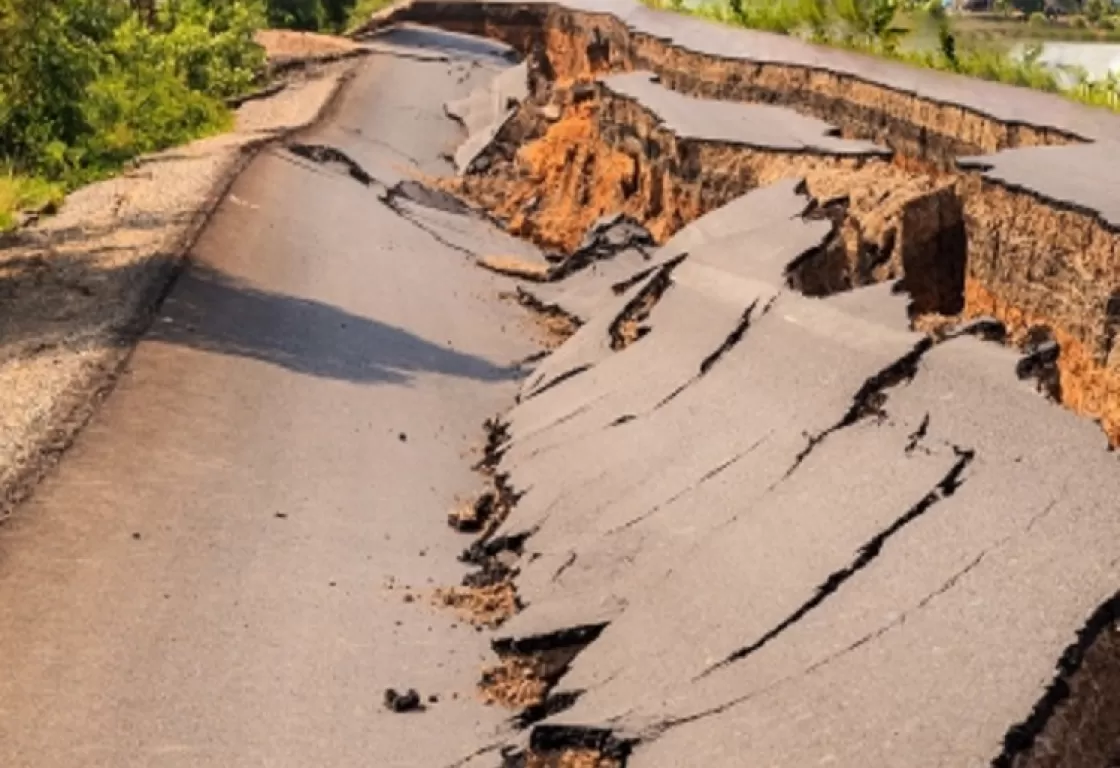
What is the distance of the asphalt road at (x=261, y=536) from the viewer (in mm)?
6629

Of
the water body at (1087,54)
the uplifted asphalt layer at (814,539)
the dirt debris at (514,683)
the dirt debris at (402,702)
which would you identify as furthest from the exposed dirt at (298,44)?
the dirt debris at (402,702)

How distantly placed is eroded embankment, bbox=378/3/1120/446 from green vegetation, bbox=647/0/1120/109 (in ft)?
5.05

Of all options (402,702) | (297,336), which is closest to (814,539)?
(402,702)

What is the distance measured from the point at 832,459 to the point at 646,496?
1.08 m

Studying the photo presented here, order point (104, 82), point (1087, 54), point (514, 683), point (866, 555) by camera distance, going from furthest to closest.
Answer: point (1087, 54) < point (104, 82) < point (514, 683) < point (866, 555)

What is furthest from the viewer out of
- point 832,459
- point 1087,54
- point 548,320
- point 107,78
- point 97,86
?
point 1087,54

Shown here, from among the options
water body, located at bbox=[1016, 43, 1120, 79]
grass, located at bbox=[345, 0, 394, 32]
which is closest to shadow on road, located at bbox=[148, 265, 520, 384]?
water body, located at bbox=[1016, 43, 1120, 79]

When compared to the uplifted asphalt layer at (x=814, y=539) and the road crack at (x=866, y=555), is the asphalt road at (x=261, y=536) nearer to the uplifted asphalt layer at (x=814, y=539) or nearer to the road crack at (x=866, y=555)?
the uplifted asphalt layer at (x=814, y=539)

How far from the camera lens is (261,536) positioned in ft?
28.2

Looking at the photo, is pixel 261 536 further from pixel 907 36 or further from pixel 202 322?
pixel 907 36

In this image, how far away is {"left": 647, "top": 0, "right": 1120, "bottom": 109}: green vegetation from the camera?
1647 cm

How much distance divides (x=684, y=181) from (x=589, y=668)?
1016 cm

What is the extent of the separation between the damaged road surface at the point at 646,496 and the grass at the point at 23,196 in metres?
2.21

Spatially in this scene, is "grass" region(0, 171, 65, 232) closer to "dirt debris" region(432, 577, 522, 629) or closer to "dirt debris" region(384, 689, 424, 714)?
"dirt debris" region(432, 577, 522, 629)
